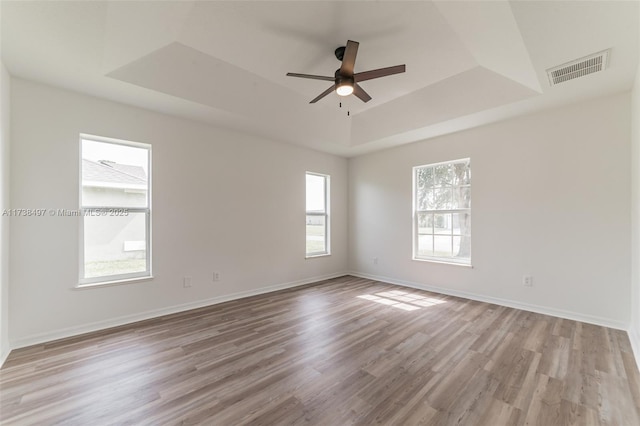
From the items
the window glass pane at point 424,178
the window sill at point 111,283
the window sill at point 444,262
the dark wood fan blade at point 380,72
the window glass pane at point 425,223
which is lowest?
the window sill at point 111,283

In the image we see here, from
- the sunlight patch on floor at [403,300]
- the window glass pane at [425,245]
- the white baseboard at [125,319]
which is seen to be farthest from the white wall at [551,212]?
the white baseboard at [125,319]

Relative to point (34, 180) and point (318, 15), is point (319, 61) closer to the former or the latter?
point (318, 15)

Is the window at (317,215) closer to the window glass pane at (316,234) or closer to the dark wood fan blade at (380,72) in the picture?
the window glass pane at (316,234)

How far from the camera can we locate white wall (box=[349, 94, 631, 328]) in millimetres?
3170

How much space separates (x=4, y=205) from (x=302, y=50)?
128 inches

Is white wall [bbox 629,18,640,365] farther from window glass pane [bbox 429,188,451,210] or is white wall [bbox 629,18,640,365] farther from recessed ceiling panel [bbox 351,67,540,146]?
window glass pane [bbox 429,188,451,210]

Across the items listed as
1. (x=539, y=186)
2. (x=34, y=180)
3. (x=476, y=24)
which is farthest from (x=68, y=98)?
(x=539, y=186)

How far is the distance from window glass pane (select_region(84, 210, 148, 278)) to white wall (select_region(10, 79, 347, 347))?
5.6 inches

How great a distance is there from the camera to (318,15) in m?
2.42

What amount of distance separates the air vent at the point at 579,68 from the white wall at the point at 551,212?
89 cm

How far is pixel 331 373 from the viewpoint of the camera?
7.29 feet

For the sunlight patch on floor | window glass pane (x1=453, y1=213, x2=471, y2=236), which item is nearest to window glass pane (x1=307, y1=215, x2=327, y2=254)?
the sunlight patch on floor

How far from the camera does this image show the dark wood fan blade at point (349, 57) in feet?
7.46

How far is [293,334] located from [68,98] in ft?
11.8
